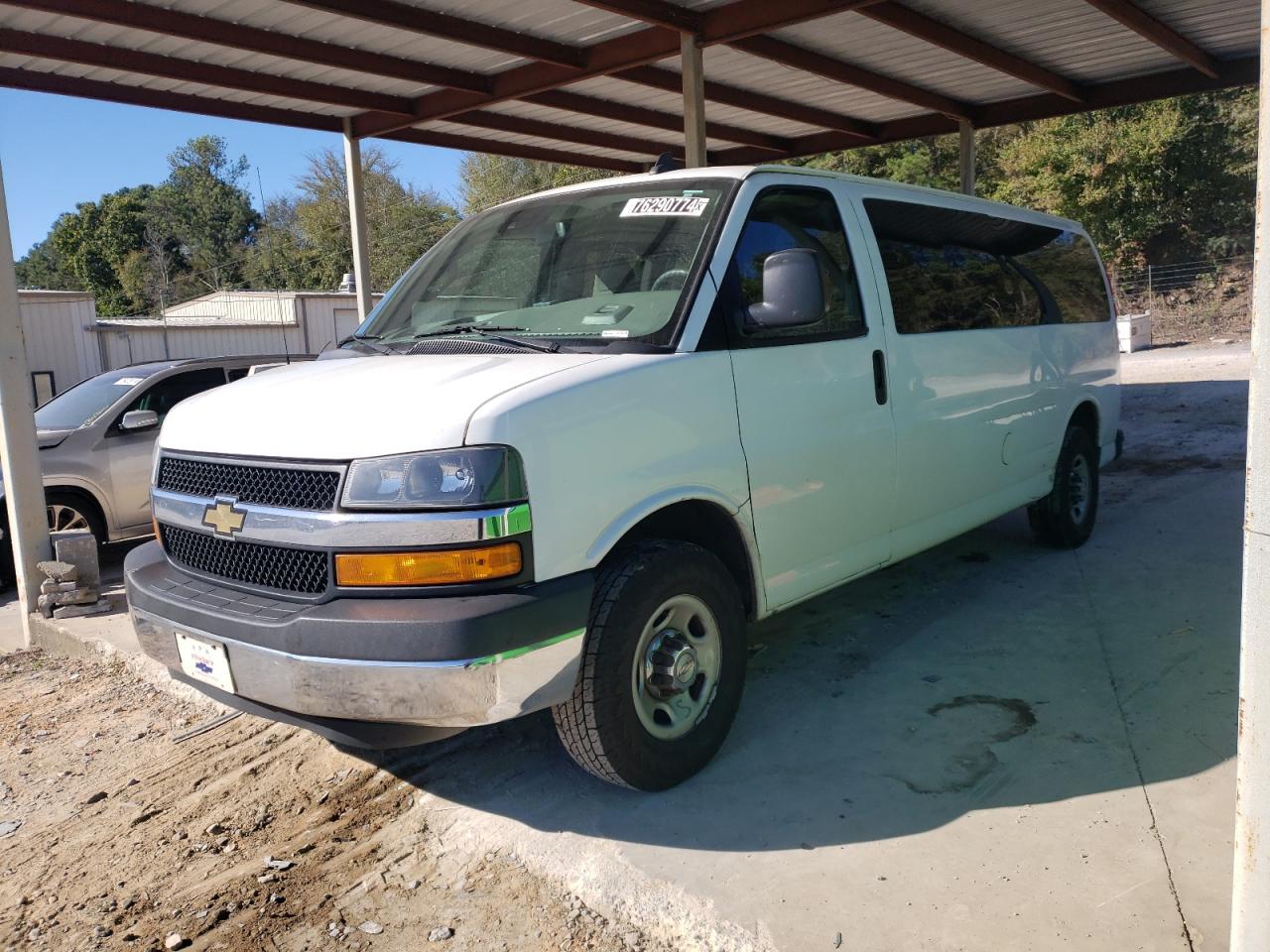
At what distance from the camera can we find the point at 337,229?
167 feet

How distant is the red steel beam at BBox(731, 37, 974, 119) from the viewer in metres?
9.55

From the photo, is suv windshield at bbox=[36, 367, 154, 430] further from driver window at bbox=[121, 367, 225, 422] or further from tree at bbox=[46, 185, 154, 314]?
tree at bbox=[46, 185, 154, 314]

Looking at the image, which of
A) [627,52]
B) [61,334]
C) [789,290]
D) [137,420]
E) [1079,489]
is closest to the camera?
[789,290]

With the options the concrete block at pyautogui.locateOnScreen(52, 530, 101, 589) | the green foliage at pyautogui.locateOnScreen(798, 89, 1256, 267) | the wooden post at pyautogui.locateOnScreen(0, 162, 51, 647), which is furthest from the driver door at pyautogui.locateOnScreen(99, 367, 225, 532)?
the green foliage at pyautogui.locateOnScreen(798, 89, 1256, 267)

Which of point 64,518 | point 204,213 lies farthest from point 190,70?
point 204,213

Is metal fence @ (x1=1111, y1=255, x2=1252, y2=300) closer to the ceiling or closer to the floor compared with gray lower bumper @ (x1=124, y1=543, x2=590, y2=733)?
closer to the ceiling

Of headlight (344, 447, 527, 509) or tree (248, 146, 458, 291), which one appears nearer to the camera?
headlight (344, 447, 527, 509)

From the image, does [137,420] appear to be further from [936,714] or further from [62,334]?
[62,334]

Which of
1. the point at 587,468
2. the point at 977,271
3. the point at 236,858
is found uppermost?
the point at 977,271

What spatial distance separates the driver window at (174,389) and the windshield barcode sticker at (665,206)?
5495 mm

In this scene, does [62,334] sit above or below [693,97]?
below

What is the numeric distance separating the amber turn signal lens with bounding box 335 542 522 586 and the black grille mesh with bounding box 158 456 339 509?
0.76 ft

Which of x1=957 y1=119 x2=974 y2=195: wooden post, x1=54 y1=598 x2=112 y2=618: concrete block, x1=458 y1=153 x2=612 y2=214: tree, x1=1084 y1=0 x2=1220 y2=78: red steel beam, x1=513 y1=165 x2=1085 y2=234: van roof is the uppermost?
x1=458 y1=153 x2=612 y2=214: tree

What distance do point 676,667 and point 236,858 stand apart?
1.60 metres
